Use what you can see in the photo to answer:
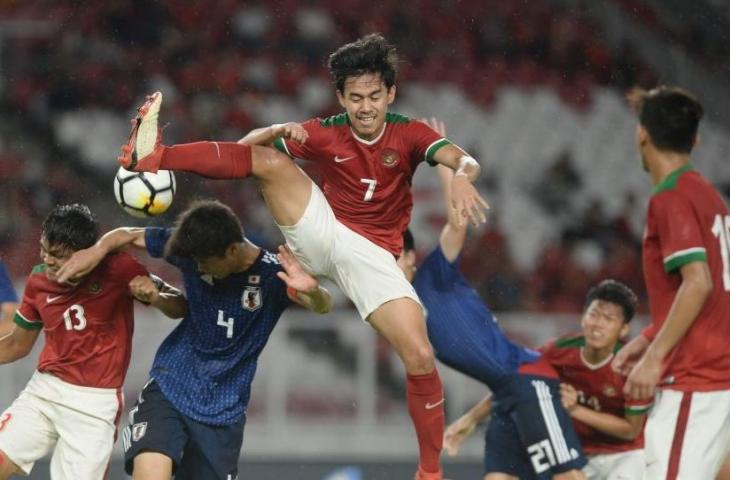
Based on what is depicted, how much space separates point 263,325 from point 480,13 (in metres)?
7.74

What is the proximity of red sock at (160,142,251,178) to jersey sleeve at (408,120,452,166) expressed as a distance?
2.31ft

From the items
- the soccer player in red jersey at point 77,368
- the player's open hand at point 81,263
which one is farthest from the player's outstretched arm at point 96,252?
the soccer player in red jersey at point 77,368

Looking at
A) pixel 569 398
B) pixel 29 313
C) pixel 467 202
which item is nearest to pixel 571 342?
pixel 569 398

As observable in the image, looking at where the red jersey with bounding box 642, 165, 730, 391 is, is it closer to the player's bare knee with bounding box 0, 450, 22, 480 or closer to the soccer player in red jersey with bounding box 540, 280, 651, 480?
the soccer player in red jersey with bounding box 540, 280, 651, 480

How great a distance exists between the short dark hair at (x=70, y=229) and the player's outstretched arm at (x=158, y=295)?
0.28 m

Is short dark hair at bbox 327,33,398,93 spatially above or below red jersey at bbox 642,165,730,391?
above

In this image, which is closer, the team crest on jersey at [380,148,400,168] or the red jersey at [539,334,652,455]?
the team crest on jersey at [380,148,400,168]

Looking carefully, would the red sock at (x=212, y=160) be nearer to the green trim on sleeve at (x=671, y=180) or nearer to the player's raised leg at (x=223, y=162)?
the player's raised leg at (x=223, y=162)

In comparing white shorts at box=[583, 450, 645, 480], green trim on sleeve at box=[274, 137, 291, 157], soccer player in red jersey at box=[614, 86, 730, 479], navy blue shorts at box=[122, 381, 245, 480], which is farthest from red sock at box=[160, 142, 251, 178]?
white shorts at box=[583, 450, 645, 480]

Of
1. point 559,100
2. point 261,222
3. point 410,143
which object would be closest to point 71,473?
point 410,143

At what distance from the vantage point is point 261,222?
11.0m

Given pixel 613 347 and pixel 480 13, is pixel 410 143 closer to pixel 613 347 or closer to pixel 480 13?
pixel 613 347

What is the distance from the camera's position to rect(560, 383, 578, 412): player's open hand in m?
6.18

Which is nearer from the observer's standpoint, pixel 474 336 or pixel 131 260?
pixel 131 260
